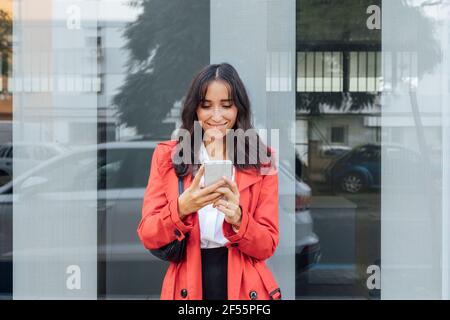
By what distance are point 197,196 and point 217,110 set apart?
1.40 feet

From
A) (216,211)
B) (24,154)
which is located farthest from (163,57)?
(216,211)

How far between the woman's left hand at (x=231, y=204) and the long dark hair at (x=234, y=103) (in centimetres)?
26

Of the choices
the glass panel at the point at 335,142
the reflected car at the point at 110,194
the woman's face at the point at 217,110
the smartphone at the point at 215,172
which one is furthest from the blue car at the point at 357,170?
the smartphone at the point at 215,172

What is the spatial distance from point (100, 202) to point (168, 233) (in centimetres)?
150

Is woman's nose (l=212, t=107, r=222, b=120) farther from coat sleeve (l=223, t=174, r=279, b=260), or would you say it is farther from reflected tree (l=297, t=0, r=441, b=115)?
reflected tree (l=297, t=0, r=441, b=115)

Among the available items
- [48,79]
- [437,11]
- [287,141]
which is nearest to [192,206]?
[287,141]

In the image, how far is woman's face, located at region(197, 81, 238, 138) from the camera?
2580mm

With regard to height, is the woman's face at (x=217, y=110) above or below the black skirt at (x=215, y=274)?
above

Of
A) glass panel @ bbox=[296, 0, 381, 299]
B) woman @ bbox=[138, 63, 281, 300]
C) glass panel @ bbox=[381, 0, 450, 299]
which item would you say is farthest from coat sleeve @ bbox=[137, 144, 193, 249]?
glass panel @ bbox=[381, 0, 450, 299]

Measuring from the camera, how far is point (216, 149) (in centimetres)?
268

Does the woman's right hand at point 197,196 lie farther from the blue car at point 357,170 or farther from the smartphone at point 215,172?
the blue car at point 357,170

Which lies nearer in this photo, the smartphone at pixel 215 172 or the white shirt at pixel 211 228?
the smartphone at pixel 215 172

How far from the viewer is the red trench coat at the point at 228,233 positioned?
2424 mm

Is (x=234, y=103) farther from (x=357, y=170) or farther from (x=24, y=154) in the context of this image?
(x=24, y=154)
